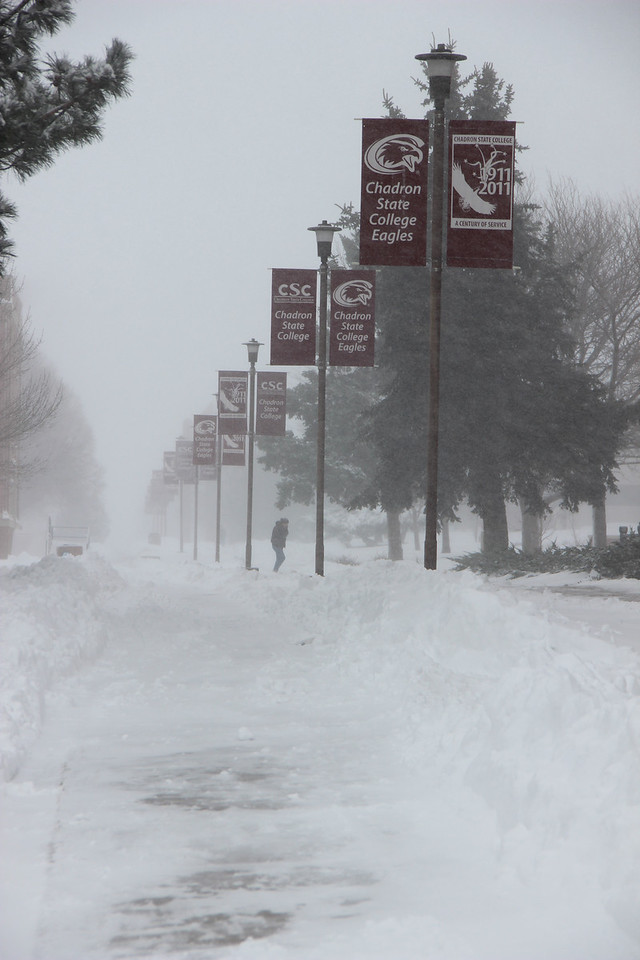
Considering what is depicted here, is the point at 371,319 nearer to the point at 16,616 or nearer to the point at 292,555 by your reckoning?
the point at 16,616

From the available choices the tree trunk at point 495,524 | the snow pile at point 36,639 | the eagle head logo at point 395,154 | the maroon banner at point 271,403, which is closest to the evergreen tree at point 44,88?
the eagle head logo at point 395,154

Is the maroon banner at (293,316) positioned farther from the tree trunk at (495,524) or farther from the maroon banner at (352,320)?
the tree trunk at (495,524)

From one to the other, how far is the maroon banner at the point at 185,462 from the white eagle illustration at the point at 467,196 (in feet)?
131

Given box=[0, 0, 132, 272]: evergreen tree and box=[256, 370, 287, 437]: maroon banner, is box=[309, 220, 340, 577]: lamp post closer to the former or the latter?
box=[256, 370, 287, 437]: maroon banner

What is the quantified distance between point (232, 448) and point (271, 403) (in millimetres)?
8724

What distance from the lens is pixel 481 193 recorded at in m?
14.9

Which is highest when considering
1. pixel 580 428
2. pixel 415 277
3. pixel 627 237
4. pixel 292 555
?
pixel 627 237

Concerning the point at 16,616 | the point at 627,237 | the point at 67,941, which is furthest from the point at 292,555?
the point at 67,941

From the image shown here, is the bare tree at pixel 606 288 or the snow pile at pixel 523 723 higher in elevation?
the bare tree at pixel 606 288

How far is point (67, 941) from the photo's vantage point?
406 centimetres

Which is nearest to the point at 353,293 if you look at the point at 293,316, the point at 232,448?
the point at 293,316

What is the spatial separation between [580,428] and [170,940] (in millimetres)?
26673

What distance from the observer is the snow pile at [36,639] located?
7574 millimetres

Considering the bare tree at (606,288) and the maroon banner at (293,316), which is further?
the bare tree at (606,288)
